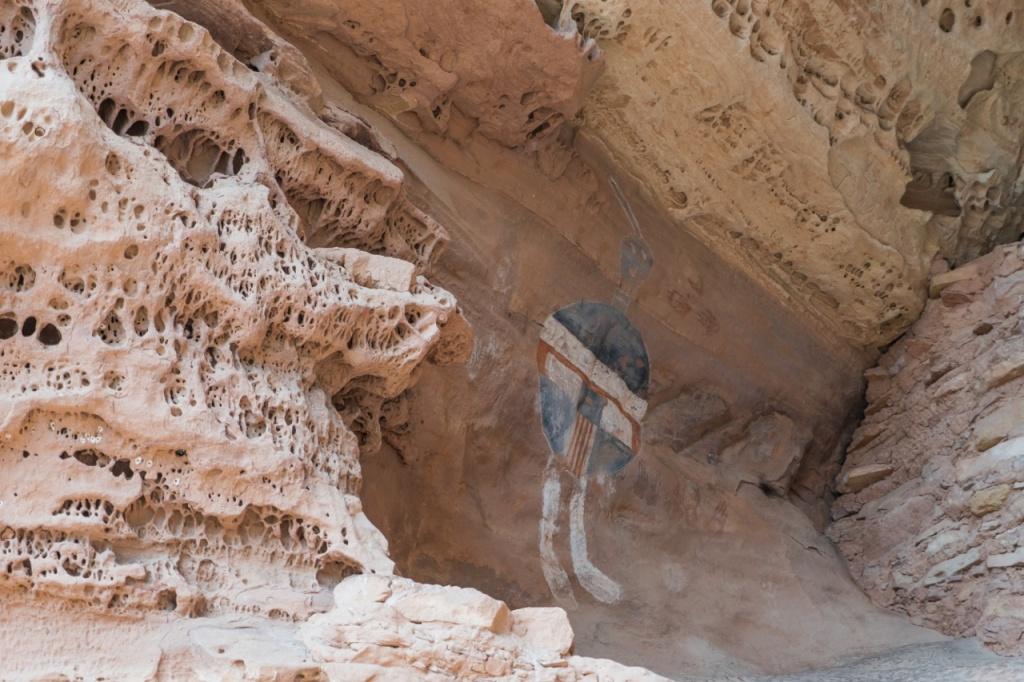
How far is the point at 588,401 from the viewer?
23.6ft

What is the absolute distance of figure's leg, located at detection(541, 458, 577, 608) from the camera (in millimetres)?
6555

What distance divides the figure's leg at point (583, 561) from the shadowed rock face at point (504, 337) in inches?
0.9

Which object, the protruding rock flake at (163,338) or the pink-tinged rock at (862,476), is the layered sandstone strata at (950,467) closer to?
the pink-tinged rock at (862,476)

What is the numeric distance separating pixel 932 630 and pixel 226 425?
4.77 m

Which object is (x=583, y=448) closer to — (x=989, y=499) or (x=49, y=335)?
(x=989, y=499)

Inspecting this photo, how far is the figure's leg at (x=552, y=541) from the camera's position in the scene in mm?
6555

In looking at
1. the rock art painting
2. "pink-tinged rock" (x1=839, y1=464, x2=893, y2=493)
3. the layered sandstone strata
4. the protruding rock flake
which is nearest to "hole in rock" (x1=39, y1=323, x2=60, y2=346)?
the protruding rock flake

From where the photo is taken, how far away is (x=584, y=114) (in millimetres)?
7016

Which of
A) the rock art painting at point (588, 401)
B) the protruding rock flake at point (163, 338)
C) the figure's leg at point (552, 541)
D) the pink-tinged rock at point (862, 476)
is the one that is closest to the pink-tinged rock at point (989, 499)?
the pink-tinged rock at point (862, 476)

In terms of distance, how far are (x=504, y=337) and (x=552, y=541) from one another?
1208 mm

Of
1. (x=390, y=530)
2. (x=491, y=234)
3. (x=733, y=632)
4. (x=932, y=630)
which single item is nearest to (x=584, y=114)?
(x=491, y=234)

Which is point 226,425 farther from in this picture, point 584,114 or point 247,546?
point 584,114

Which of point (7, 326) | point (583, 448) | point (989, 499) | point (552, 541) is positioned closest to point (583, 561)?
point (552, 541)

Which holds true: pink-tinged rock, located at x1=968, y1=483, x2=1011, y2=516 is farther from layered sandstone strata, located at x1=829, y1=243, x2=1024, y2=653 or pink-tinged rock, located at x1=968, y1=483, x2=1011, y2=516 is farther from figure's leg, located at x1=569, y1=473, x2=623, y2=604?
figure's leg, located at x1=569, y1=473, x2=623, y2=604
